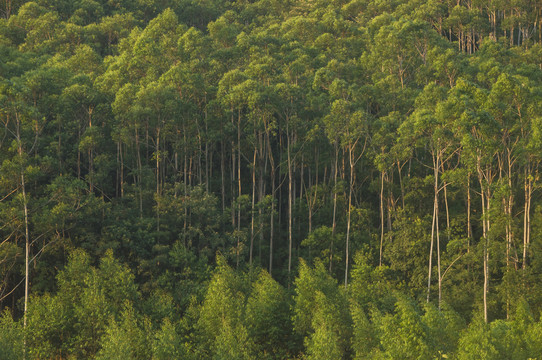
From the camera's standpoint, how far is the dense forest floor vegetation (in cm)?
3072

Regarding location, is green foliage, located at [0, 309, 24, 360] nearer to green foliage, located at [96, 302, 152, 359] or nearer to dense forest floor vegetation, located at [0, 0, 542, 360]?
dense forest floor vegetation, located at [0, 0, 542, 360]

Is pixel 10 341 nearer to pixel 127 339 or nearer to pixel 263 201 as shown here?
pixel 127 339

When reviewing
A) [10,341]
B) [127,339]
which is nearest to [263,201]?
[127,339]

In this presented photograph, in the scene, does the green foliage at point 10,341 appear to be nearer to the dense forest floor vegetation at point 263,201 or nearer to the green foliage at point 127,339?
the dense forest floor vegetation at point 263,201

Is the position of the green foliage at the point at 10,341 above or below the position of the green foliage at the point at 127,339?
above

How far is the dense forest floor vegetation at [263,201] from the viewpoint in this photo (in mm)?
30719

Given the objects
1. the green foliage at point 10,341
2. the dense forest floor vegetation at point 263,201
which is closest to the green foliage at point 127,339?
the dense forest floor vegetation at point 263,201

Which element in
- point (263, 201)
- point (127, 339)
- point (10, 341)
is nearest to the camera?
point (10, 341)

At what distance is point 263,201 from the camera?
138ft

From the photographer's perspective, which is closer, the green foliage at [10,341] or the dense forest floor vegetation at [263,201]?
the green foliage at [10,341]

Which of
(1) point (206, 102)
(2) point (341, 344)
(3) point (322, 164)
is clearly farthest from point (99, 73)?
(2) point (341, 344)

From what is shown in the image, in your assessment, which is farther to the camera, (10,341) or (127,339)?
(127,339)

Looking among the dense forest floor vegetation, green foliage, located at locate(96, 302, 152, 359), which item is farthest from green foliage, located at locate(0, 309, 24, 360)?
green foliage, located at locate(96, 302, 152, 359)

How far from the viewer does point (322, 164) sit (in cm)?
4891
